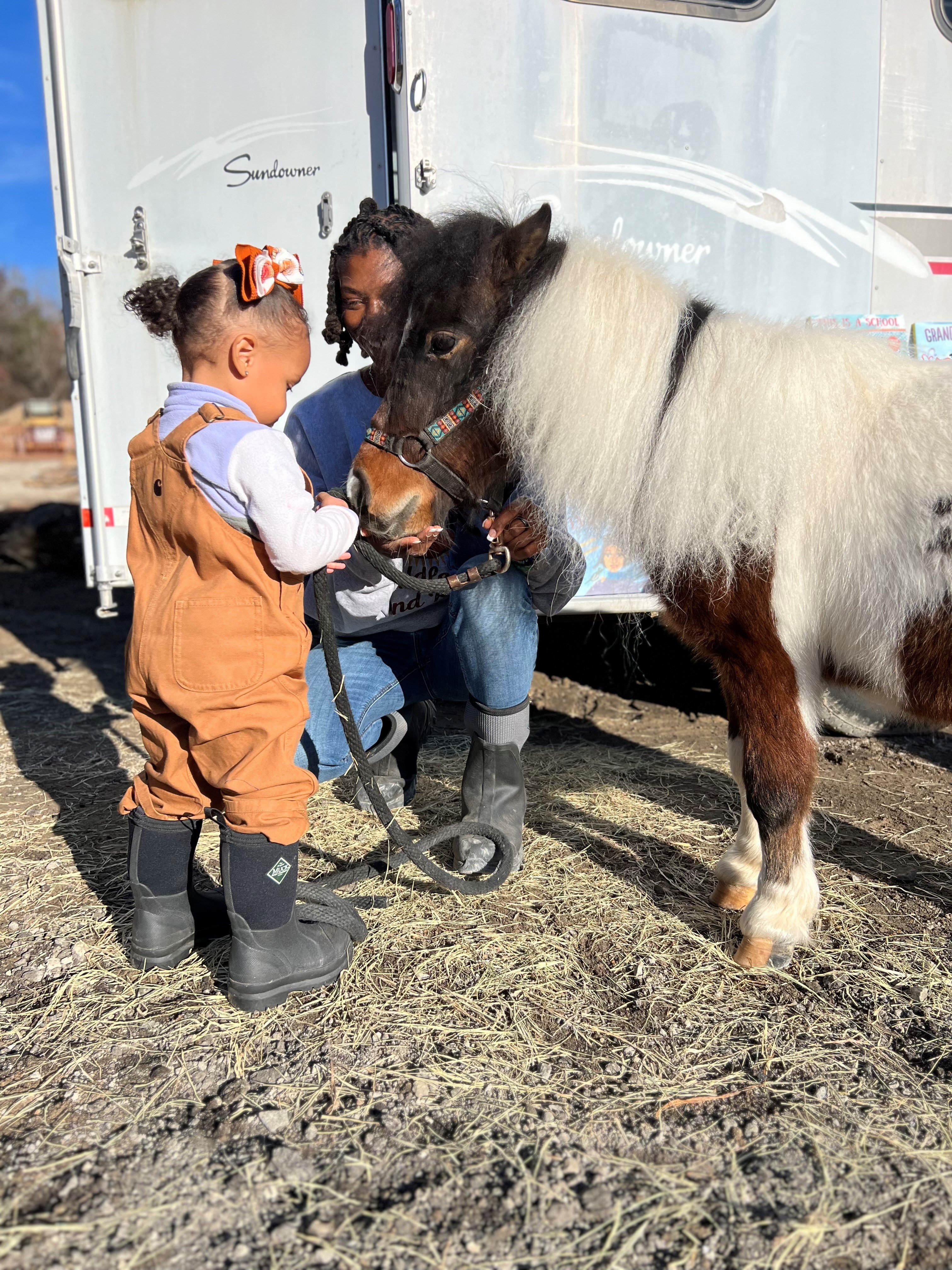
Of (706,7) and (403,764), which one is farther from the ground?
(706,7)

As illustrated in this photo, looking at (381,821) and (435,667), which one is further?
(435,667)

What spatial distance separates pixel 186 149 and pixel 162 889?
10.6 ft

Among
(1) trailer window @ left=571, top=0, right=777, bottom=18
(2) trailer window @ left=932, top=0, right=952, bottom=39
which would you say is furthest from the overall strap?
(2) trailer window @ left=932, top=0, right=952, bottom=39

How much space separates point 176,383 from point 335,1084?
4.92 ft

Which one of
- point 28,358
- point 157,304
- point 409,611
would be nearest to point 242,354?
point 157,304

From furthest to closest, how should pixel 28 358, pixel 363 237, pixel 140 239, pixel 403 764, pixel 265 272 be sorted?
pixel 28 358
pixel 140 239
pixel 403 764
pixel 363 237
pixel 265 272

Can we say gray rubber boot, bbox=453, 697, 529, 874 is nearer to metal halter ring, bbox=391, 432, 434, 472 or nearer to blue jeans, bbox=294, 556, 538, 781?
blue jeans, bbox=294, 556, 538, 781

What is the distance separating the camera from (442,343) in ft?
6.40

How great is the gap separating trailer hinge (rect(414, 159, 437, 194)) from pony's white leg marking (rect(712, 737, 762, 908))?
241 cm

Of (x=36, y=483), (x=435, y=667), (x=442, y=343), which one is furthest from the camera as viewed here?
(x=36, y=483)

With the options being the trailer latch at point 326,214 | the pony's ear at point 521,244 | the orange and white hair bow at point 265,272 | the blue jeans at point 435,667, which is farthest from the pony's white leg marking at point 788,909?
the trailer latch at point 326,214

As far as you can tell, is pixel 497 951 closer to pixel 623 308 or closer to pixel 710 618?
pixel 710 618

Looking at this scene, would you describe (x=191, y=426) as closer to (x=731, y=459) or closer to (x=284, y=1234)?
(x=731, y=459)

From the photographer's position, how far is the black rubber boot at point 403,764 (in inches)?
120
